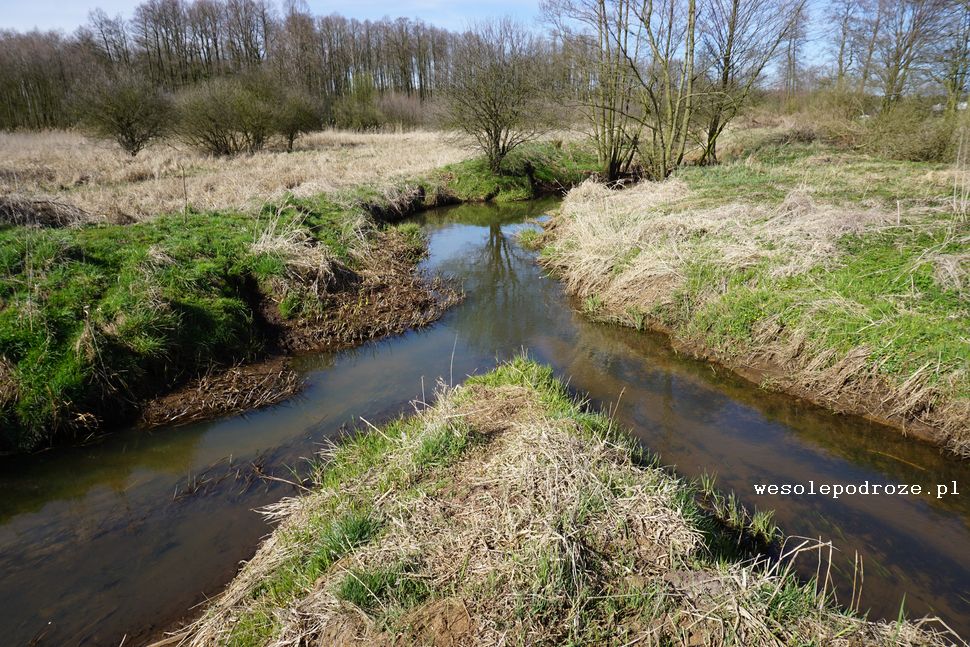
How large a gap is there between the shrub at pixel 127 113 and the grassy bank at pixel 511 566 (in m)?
21.2

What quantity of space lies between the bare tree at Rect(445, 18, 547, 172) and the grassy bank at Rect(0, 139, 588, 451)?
8.23m

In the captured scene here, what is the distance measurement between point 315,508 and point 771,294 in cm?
590

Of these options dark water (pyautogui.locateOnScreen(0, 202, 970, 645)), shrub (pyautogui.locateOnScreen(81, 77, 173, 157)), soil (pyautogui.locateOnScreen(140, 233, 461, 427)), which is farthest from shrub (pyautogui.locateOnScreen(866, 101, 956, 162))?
shrub (pyautogui.locateOnScreen(81, 77, 173, 157))

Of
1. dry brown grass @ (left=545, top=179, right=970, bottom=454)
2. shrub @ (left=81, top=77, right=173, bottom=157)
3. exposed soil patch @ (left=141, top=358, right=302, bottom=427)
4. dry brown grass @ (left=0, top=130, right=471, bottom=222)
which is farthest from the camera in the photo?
shrub @ (left=81, top=77, right=173, bottom=157)

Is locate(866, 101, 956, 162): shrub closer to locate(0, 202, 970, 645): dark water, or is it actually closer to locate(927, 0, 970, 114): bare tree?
locate(927, 0, 970, 114): bare tree

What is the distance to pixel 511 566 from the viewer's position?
2783mm

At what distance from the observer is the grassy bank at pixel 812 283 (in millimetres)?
5129

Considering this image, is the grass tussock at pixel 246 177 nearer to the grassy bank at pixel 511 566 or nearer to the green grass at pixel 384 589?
the grassy bank at pixel 511 566

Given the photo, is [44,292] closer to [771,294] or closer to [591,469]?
[591,469]

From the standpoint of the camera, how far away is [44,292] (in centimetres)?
568

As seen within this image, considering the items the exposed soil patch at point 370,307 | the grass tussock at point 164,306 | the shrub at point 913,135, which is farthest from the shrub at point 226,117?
the shrub at point 913,135

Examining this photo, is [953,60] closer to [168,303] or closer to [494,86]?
[494,86]

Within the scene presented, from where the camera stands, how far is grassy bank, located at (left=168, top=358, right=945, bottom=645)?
98.7 inches

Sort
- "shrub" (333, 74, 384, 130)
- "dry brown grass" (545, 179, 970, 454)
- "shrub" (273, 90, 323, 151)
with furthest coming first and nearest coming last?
1. "shrub" (333, 74, 384, 130)
2. "shrub" (273, 90, 323, 151)
3. "dry brown grass" (545, 179, 970, 454)
